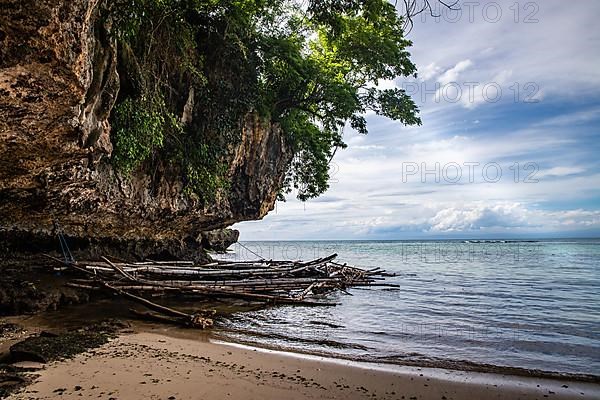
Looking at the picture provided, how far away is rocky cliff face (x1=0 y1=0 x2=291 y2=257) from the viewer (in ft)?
15.0

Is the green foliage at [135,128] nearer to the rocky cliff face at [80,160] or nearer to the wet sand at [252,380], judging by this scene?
the rocky cliff face at [80,160]

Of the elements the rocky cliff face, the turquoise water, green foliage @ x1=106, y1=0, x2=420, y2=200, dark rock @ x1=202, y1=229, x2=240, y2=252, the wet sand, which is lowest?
the turquoise water

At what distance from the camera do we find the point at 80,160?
839 cm

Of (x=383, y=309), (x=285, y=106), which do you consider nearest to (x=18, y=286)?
(x=383, y=309)

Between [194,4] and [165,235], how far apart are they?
1024cm

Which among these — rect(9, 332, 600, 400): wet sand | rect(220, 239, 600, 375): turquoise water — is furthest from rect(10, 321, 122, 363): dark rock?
rect(220, 239, 600, 375): turquoise water

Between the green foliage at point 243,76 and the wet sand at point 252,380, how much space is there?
5534mm

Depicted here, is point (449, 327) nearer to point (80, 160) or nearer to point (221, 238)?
point (80, 160)

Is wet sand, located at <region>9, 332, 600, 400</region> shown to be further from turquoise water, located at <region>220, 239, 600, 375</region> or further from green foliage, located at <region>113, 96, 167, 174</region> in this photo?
green foliage, located at <region>113, 96, 167, 174</region>

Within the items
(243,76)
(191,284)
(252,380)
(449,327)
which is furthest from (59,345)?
(243,76)

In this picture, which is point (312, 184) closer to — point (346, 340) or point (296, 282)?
point (296, 282)

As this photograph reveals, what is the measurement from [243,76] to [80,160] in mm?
7524

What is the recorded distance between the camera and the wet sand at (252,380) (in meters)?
4.45

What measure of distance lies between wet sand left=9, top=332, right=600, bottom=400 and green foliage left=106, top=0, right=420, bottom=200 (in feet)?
18.2
